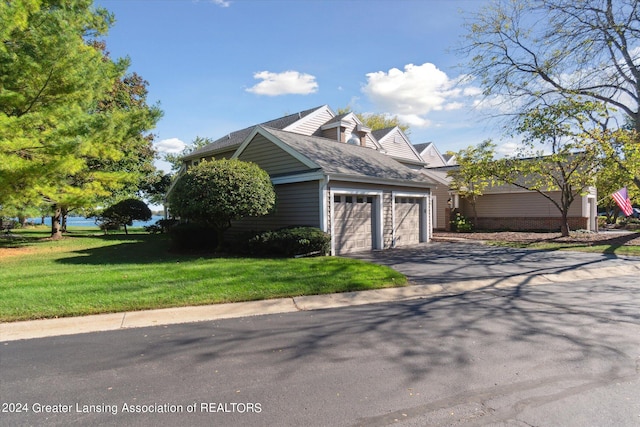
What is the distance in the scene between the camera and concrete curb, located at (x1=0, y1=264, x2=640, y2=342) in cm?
577

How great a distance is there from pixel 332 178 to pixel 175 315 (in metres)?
7.88

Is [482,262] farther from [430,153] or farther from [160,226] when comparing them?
[430,153]

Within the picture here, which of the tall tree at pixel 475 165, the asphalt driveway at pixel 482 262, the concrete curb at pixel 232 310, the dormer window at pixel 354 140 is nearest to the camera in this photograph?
the concrete curb at pixel 232 310

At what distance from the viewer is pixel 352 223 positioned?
565 inches

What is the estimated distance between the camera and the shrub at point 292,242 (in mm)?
11789

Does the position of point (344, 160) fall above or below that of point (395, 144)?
below

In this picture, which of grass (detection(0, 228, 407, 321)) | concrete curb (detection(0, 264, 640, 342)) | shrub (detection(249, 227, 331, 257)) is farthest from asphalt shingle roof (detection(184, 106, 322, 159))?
concrete curb (detection(0, 264, 640, 342))

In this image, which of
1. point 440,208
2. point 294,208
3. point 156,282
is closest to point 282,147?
point 294,208

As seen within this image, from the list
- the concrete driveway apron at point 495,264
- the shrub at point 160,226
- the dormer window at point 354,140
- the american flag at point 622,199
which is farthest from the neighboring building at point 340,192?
the american flag at point 622,199

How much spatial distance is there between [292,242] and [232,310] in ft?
16.9

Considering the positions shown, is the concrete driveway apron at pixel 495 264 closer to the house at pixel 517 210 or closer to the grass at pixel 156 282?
the grass at pixel 156 282

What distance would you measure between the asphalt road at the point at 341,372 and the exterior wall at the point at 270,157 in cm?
884

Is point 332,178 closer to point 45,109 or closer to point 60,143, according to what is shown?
point 60,143

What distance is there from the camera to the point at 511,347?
485 centimetres
